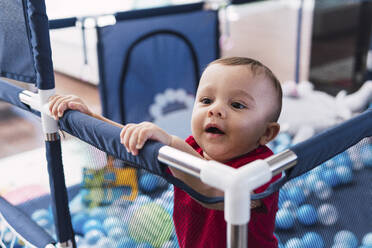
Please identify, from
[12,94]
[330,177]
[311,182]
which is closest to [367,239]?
[311,182]

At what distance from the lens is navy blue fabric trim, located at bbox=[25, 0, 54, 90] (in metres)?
0.80

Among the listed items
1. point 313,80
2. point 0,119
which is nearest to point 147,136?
point 0,119

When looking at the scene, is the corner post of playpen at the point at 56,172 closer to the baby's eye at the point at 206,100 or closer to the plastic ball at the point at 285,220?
the baby's eye at the point at 206,100

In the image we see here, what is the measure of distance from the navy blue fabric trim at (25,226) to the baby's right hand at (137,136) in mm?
384

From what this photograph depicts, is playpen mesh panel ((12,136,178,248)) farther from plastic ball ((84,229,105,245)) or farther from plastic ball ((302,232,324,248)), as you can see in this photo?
plastic ball ((302,232,324,248))

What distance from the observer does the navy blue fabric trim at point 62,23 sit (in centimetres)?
161

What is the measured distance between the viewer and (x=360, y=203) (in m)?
1.16

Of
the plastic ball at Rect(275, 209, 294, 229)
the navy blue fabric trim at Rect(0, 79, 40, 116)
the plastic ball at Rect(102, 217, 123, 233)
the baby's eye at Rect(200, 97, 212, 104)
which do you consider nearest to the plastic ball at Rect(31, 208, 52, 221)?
the plastic ball at Rect(102, 217, 123, 233)

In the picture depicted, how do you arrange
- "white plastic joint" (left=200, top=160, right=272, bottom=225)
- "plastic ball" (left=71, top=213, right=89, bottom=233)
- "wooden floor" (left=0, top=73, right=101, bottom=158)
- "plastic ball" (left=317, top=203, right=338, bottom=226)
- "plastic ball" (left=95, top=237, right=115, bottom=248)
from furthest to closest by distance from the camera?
"wooden floor" (left=0, top=73, right=101, bottom=158)
"plastic ball" (left=71, top=213, right=89, bottom=233)
"plastic ball" (left=317, top=203, right=338, bottom=226)
"plastic ball" (left=95, top=237, right=115, bottom=248)
"white plastic joint" (left=200, top=160, right=272, bottom=225)

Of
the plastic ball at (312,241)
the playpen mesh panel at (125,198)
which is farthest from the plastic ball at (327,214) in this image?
Result: the playpen mesh panel at (125,198)

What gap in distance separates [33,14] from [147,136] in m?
0.32

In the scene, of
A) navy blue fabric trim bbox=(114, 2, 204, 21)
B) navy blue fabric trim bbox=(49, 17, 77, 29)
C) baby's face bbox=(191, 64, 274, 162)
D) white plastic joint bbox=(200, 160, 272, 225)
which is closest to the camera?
white plastic joint bbox=(200, 160, 272, 225)

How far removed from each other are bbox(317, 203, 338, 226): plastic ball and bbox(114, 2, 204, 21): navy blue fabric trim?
979 mm

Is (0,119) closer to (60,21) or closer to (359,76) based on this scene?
(60,21)
